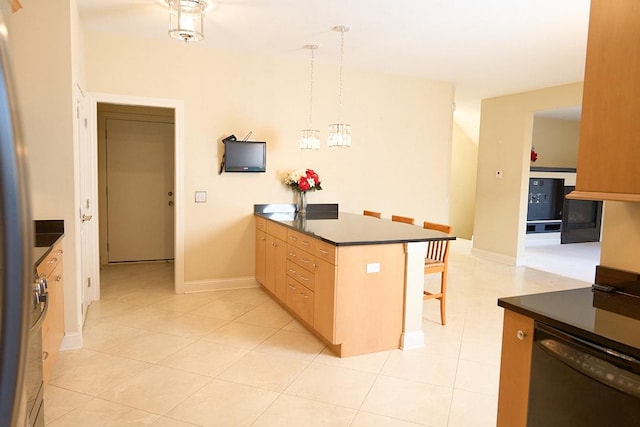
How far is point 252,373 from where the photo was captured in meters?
2.85

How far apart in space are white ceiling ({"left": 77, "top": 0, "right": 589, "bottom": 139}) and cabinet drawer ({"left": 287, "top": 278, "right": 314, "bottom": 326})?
7.63ft

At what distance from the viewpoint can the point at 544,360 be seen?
1.45 metres

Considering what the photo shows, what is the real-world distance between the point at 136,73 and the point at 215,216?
169 centimetres

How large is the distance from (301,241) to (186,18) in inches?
77.3

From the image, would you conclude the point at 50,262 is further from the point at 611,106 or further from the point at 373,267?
the point at 611,106

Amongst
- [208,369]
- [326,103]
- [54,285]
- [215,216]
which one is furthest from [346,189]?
[54,285]

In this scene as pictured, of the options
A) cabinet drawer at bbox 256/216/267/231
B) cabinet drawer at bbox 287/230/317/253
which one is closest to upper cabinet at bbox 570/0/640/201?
cabinet drawer at bbox 287/230/317/253

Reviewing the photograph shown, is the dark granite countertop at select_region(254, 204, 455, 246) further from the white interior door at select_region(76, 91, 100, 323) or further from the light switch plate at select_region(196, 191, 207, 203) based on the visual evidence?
the white interior door at select_region(76, 91, 100, 323)

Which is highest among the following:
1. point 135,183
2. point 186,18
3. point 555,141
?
point 186,18

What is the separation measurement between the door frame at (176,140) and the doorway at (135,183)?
148 centimetres

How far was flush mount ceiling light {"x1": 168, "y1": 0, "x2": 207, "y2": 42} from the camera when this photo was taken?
10.4ft

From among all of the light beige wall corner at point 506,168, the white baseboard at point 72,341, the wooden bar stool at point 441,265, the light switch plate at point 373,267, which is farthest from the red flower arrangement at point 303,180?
the light beige wall corner at point 506,168

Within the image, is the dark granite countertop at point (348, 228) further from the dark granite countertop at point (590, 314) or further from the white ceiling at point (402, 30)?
the white ceiling at point (402, 30)

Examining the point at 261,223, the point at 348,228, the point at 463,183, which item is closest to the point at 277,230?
the point at 261,223
